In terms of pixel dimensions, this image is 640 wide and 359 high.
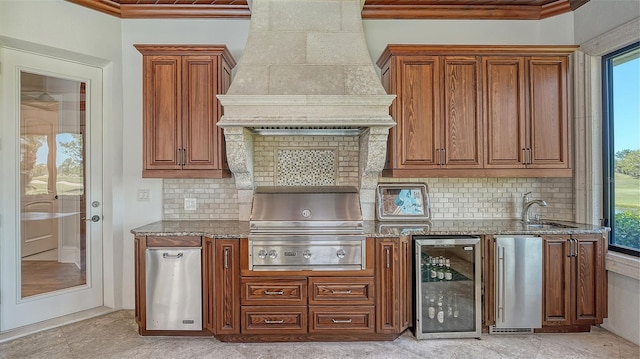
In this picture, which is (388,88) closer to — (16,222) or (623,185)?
(623,185)

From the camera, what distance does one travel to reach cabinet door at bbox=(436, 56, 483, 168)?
292cm

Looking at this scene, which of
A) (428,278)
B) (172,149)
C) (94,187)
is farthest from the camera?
(94,187)

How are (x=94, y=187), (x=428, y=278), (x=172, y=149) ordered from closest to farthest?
(x=428, y=278)
(x=172, y=149)
(x=94, y=187)

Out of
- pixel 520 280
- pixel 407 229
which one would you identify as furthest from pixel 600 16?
pixel 407 229

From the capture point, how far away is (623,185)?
9.05 ft

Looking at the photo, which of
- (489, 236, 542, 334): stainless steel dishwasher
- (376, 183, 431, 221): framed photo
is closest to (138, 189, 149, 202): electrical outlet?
(376, 183, 431, 221): framed photo

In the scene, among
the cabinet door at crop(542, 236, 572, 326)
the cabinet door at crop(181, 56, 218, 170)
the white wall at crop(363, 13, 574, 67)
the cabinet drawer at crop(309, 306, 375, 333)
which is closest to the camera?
the cabinet drawer at crop(309, 306, 375, 333)

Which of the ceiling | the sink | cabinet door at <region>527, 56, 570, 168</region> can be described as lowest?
the sink

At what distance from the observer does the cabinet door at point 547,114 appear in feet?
9.58

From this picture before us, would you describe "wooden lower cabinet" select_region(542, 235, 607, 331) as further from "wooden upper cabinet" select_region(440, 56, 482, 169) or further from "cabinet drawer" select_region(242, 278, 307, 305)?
"cabinet drawer" select_region(242, 278, 307, 305)

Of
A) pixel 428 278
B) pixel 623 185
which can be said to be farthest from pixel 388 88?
pixel 623 185

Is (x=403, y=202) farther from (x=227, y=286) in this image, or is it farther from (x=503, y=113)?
(x=227, y=286)

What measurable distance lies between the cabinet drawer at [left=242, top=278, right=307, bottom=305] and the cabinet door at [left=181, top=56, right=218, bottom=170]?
109 cm

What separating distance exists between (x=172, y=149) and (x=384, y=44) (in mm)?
2299
